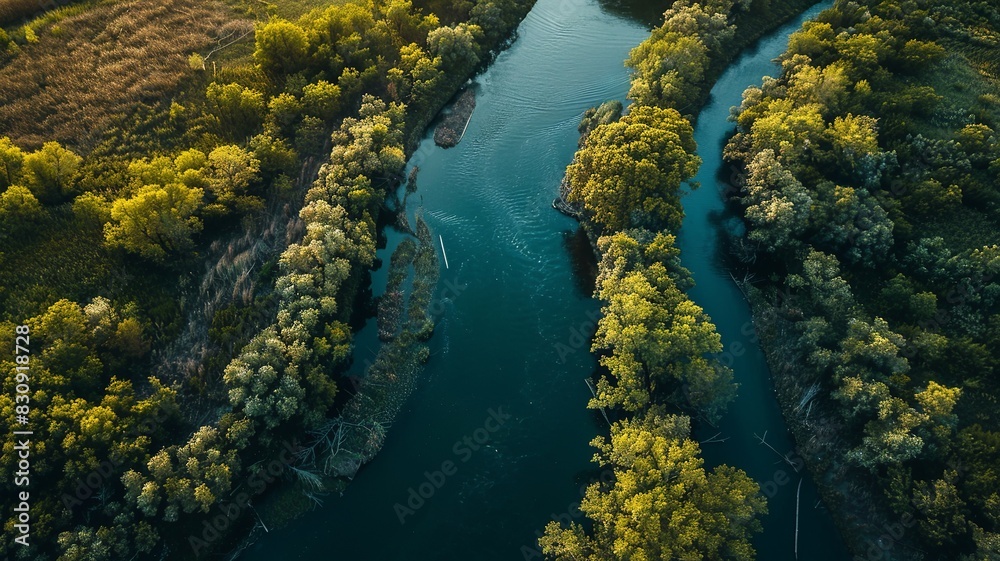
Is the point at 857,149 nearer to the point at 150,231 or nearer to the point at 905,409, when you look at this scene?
the point at 905,409

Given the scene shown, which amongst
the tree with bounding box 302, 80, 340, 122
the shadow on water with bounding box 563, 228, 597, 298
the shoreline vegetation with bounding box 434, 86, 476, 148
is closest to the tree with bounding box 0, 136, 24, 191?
the tree with bounding box 302, 80, 340, 122

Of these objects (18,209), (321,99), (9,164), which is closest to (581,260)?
(321,99)

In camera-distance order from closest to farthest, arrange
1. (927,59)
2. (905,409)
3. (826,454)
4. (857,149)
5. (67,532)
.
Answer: (67,532)
(905,409)
(826,454)
(857,149)
(927,59)

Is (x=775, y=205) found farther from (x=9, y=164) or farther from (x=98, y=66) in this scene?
(x=98, y=66)

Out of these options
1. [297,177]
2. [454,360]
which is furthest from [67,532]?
[297,177]

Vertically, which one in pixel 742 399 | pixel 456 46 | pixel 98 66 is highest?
pixel 456 46

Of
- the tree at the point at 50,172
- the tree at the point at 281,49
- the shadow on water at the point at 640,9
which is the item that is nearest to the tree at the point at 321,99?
the tree at the point at 281,49
